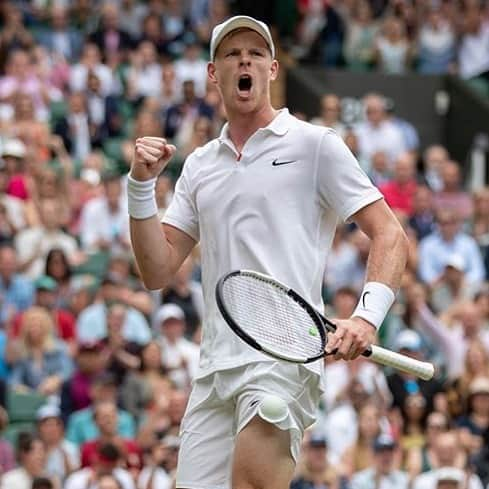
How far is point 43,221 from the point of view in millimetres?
15078

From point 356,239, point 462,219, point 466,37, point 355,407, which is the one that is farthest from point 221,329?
point 466,37

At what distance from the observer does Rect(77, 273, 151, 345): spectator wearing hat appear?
13953 mm

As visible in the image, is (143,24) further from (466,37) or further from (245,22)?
(245,22)

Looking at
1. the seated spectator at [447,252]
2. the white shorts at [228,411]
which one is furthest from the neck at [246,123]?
the seated spectator at [447,252]

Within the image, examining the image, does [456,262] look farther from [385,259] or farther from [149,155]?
[149,155]

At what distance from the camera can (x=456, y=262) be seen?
625 inches

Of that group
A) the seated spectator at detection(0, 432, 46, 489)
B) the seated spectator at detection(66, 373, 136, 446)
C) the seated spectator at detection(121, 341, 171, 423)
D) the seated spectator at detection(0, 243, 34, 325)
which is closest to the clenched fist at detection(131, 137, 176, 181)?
the seated spectator at detection(0, 432, 46, 489)

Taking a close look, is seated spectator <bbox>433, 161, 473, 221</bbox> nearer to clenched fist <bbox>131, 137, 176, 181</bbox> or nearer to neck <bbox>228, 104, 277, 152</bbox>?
neck <bbox>228, 104, 277, 152</bbox>

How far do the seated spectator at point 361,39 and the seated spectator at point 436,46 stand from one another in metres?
0.58

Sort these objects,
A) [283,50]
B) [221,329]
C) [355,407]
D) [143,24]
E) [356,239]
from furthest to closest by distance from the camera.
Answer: [283,50]
[143,24]
[356,239]
[355,407]
[221,329]

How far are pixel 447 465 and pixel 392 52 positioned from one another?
9.91 metres

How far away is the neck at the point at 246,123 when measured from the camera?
6727 mm

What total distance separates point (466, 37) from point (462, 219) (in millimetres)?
4412

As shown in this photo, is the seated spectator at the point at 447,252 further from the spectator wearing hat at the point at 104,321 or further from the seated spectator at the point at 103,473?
the seated spectator at the point at 103,473
